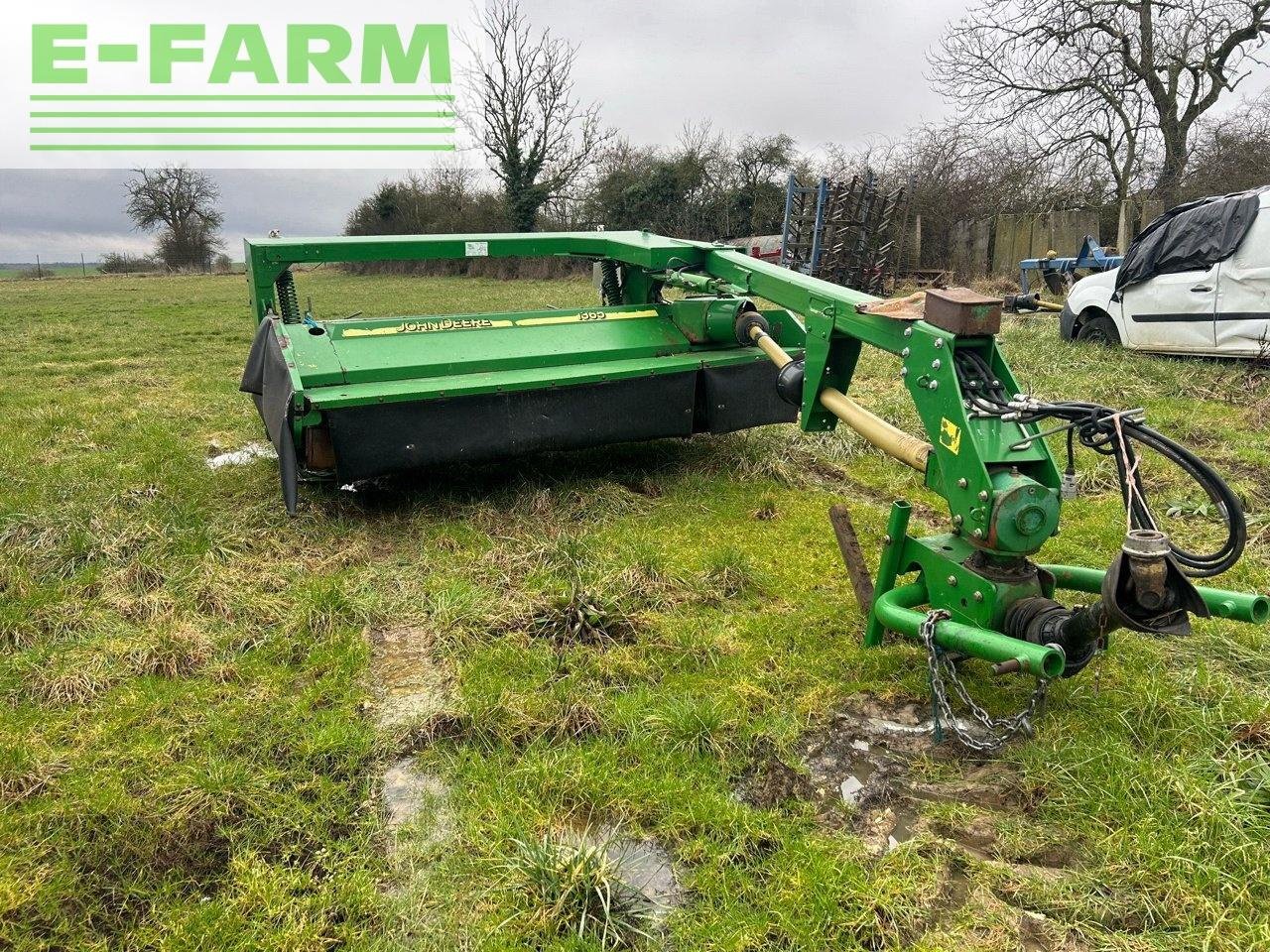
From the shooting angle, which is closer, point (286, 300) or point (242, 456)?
point (286, 300)

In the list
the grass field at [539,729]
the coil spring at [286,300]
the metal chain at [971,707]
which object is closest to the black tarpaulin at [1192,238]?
the grass field at [539,729]

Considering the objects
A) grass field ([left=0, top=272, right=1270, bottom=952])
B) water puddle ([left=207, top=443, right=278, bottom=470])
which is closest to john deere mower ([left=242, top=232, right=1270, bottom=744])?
grass field ([left=0, top=272, right=1270, bottom=952])

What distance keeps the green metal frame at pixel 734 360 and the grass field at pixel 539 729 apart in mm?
436

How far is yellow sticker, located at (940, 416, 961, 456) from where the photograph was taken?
8.52 ft

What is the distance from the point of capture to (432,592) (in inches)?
149

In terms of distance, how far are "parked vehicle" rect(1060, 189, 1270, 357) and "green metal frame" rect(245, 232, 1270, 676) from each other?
4458mm

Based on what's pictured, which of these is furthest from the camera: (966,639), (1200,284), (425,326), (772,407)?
(1200,284)

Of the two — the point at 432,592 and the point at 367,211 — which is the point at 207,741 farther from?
the point at 367,211

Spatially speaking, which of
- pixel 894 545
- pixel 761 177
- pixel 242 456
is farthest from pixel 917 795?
pixel 761 177

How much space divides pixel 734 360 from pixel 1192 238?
5.16 meters

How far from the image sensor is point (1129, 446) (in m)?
2.35

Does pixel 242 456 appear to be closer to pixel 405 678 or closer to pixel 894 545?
pixel 405 678

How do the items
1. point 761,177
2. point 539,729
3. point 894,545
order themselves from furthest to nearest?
point 761,177 < point 894,545 < point 539,729

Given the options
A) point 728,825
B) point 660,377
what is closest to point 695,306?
point 660,377
